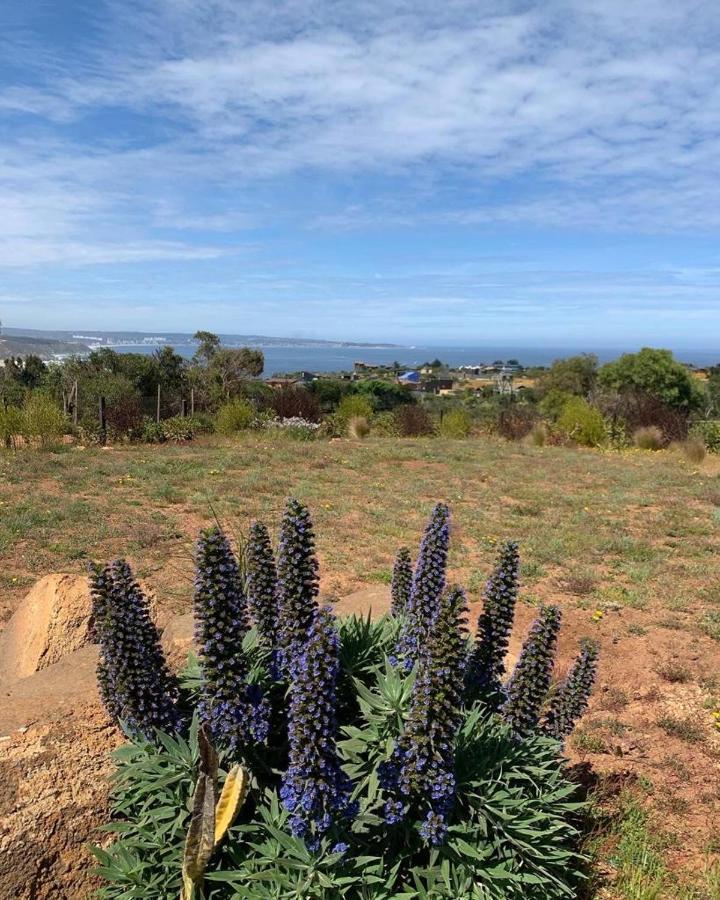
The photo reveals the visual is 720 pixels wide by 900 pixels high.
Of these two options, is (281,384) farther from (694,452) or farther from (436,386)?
(436,386)

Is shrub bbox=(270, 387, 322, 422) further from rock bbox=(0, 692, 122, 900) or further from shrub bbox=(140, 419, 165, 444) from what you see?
rock bbox=(0, 692, 122, 900)

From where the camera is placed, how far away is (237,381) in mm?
31781

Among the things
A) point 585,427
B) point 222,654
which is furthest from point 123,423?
point 222,654

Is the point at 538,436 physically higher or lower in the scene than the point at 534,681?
lower

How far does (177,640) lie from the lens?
155 inches

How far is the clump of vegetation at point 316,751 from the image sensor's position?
198cm

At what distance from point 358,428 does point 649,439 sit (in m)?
9.93

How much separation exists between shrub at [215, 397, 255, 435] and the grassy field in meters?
2.31

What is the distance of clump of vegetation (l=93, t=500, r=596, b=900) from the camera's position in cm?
198

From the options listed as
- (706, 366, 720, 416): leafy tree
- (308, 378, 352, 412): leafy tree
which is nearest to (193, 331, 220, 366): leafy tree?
(308, 378, 352, 412): leafy tree

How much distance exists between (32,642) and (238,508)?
19.5 ft

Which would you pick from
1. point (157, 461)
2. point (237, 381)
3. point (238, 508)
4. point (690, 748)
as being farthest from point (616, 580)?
point (237, 381)

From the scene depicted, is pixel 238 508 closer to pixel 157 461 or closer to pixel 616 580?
pixel 157 461

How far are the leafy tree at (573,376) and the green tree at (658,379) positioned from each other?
3552 millimetres
